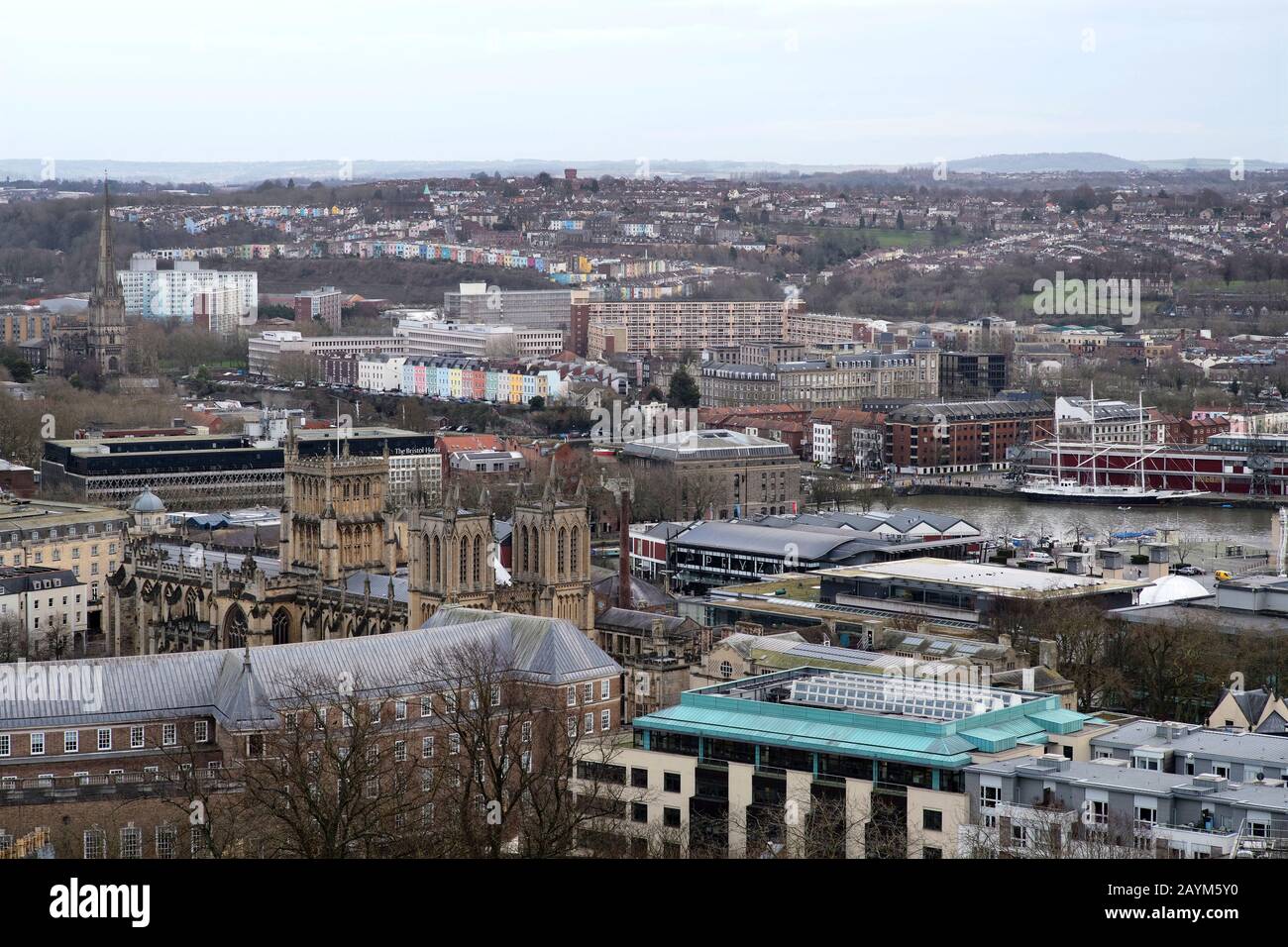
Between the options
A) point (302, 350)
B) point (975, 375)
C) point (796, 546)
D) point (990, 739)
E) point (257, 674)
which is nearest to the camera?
point (990, 739)

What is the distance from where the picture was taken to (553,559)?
45.5ft

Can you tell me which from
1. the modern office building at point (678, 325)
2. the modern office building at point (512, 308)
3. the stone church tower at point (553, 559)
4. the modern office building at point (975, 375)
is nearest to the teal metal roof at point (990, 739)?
the stone church tower at point (553, 559)

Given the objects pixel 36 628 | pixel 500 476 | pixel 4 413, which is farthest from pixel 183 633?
pixel 4 413

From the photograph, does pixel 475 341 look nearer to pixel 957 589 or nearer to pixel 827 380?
pixel 827 380

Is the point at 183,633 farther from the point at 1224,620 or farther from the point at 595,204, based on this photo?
the point at 595,204

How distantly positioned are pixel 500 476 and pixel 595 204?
3659 cm

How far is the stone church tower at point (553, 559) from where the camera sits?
13812 mm

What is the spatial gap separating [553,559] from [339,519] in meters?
2.11

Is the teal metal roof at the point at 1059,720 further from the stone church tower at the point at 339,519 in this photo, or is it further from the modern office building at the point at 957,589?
the stone church tower at the point at 339,519

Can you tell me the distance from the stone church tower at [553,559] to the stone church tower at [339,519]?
4.99 feet

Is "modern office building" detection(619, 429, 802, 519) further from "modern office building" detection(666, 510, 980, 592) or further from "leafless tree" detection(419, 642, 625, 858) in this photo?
"leafless tree" detection(419, 642, 625, 858)

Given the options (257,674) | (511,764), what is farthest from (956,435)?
(511,764)

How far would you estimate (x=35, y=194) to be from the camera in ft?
191

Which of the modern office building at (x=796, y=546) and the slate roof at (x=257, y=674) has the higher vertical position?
the slate roof at (x=257, y=674)
